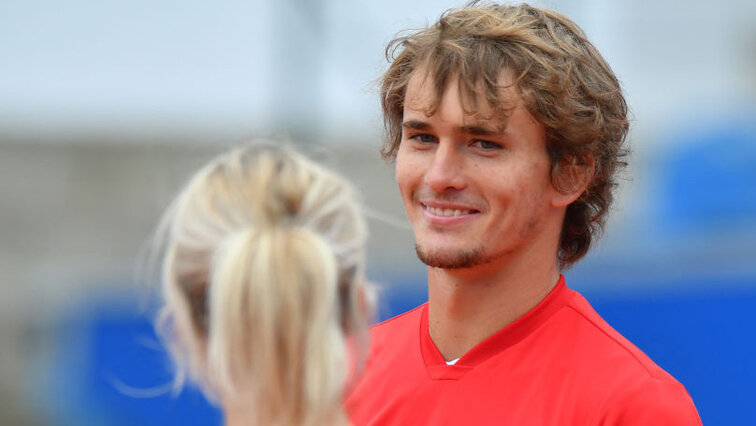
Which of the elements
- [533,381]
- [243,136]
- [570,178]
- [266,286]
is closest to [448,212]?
[570,178]

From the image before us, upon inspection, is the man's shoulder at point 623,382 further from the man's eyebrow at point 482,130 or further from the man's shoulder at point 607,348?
the man's eyebrow at point 482,130

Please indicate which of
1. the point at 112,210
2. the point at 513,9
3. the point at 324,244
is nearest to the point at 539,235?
the point at 513,9

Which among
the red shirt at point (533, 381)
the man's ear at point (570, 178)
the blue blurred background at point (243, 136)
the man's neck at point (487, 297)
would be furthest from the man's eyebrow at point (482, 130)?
the blue blurred background at point (243, 136)

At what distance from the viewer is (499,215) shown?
254cm

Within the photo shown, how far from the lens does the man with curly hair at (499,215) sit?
2.48m

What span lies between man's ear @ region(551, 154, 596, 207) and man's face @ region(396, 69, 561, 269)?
0.12 feet

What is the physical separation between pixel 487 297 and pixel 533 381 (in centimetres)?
29

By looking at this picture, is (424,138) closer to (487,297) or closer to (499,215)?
(499,215)

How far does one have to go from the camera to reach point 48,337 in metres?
7.00

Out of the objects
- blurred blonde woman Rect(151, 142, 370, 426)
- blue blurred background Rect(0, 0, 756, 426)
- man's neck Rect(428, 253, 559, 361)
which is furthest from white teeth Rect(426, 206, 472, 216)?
blue blurred background Rect(0, 0, 756, 426)

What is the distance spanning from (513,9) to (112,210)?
7.18 m

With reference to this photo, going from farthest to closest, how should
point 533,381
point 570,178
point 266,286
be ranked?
point 570,178, point 533,381, point 266,286

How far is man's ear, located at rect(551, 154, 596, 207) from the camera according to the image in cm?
263

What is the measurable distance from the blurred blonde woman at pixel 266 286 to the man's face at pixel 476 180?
600 mm
